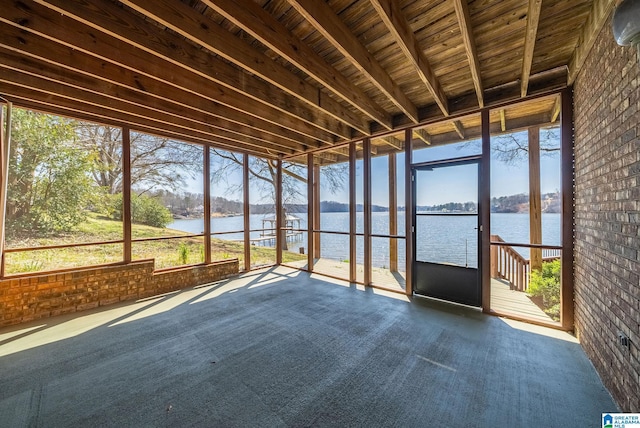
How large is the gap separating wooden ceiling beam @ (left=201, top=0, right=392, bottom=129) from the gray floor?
9.30 feet

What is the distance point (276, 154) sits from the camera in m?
6.31

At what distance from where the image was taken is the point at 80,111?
3.45 m

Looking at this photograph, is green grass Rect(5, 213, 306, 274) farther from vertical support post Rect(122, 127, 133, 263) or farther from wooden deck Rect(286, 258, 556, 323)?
wooden deck Rect(286, 258, 556, 323)

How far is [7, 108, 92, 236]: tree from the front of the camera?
3758 millimetres

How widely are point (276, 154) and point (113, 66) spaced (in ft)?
12.4

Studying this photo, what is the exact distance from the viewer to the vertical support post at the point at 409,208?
4188 mm

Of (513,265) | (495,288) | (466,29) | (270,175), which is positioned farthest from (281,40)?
(270,175)

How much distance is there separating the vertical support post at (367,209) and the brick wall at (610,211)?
282cm

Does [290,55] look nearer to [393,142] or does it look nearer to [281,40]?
[281,40]

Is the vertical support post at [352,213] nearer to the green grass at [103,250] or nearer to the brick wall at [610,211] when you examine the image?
the green grass at [103,250]

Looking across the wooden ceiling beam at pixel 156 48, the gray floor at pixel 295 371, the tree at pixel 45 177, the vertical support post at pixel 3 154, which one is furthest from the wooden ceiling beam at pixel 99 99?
the gray floor at pixel 295 371

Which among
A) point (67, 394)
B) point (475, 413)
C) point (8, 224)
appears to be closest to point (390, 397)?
point (475, 413)

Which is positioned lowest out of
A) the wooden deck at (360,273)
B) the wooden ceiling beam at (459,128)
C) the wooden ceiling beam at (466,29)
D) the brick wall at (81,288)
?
the wooden deck at (360,273)

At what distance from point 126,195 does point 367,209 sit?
4320 millimetres
